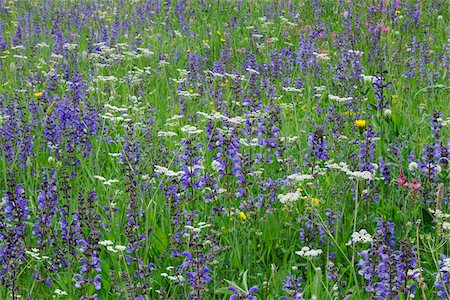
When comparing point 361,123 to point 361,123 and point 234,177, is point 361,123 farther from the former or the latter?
point 234,177

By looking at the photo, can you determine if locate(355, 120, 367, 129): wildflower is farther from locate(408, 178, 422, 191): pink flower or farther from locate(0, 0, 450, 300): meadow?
locate(408, 178, 422, 191): pink flower

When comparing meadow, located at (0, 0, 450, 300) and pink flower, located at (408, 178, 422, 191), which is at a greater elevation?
pink flower, located at (408, 178, 422, 191)

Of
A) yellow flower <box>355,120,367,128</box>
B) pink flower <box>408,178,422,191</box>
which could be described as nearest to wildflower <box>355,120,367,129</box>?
yellow flower <box>355,120,367,128</box>

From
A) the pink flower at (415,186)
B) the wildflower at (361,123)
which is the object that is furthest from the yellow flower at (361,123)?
the pink flower at (415,186)

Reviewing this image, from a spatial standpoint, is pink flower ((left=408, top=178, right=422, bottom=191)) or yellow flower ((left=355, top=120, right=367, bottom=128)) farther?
yellow flower ((left=355, top=120, right=367, bottom=128))

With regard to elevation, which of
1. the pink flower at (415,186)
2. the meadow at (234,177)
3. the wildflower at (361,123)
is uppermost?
the pink flower at (415,186)

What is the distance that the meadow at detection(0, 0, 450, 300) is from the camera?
2.56 m

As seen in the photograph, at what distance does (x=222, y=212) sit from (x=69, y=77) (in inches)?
109

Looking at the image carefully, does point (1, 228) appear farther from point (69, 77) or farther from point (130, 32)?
point (130, 32)

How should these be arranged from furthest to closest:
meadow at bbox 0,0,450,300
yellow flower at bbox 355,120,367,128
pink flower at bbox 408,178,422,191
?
1. yellow flower at bbox 355,120,367,128
2. pink flower at bbox 408,178,422,191
3. meadow at bbox 0,0,450,300

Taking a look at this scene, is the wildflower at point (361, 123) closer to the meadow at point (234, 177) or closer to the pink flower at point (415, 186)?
the meadow at point (234, 177)

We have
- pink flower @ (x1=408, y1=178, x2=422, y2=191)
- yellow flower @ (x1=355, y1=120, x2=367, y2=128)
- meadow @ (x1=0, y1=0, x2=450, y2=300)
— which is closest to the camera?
meadow @ (x1=0, y1=0, x2=450, y2=300)

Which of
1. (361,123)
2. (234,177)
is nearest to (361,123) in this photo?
(361,123)

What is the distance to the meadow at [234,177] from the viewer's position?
2.56 meters
